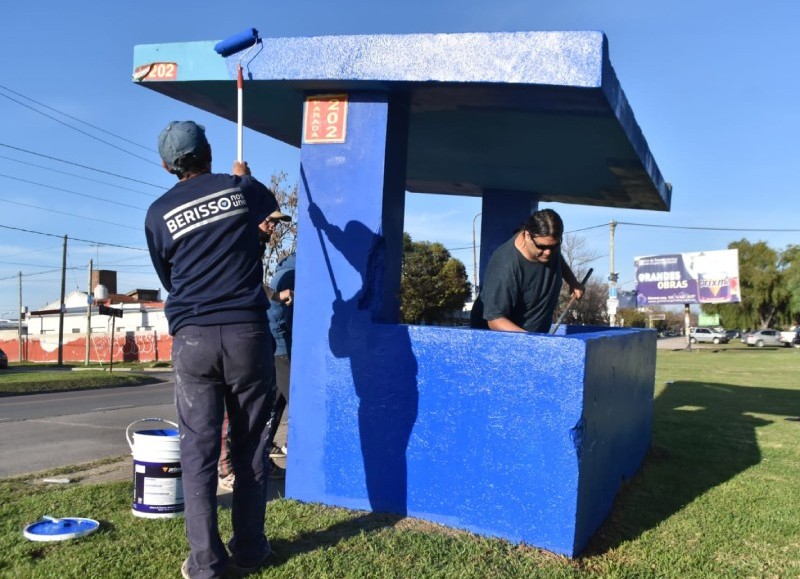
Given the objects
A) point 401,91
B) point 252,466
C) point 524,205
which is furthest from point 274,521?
point 524,205

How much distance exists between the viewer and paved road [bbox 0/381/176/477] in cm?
650

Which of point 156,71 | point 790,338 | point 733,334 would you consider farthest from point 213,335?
point 733,334

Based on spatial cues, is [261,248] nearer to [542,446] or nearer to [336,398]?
[336,398]

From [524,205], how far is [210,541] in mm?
5424

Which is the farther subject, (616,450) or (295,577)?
(616,450)

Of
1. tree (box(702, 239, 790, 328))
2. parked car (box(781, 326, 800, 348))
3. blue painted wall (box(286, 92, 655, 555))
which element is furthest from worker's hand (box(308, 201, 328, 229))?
tree (box(702, 239, 790, 328))

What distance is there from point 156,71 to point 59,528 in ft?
9.14

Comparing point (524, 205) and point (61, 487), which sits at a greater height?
point (524, 205)

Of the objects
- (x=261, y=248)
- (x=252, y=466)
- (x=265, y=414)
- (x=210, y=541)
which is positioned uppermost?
(x=261, y=248)

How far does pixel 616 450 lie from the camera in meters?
4.43

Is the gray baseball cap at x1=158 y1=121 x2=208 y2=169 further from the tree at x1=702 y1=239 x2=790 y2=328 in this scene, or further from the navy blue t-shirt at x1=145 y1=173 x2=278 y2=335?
the tree at x1=702 y1=239 x2=790 y2=328

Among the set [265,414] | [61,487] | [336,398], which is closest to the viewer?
[265,414]

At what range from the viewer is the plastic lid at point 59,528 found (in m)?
3.29

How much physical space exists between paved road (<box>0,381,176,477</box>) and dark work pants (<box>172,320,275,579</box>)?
3694mm
